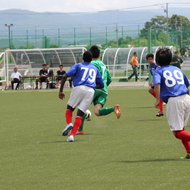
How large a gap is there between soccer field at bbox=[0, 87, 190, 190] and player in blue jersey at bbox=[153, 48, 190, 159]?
42cm

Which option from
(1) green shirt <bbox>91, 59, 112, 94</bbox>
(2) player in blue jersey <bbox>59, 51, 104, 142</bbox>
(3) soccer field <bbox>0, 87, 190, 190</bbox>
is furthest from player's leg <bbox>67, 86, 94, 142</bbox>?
(1) green shirt <bbox>91, 59, 112, 94</bbox>

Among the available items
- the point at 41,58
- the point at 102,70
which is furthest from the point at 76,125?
the point at 41,58

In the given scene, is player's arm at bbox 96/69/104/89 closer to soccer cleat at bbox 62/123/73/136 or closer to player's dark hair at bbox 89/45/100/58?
player's dark hair at bbox 89/45/100/58

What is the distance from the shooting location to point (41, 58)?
3612 cm

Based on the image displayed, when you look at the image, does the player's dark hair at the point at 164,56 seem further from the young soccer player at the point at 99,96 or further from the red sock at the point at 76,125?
the young soccer player at the point at 99,96

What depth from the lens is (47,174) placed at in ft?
22.6

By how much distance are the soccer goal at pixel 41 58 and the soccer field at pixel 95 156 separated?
71.4ft

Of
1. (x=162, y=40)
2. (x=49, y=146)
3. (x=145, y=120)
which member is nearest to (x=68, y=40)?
(x=162, y=40)

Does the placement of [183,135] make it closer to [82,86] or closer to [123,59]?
[82,86]

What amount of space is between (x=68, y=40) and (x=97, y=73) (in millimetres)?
48547

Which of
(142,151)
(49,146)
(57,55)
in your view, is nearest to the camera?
(142,151)

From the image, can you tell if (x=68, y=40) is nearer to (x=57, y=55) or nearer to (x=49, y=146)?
(x=57, y=55)

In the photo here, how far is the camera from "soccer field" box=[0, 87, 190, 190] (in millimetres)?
6301

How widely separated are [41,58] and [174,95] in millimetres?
28929
